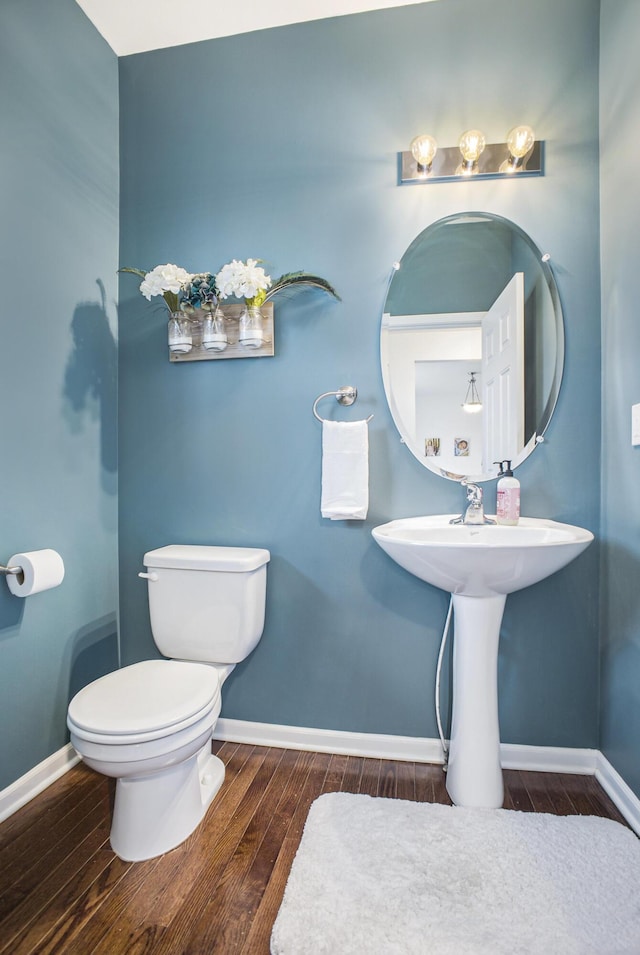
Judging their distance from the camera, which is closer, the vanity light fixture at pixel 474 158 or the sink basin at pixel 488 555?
the sink basin at pixel 488 555

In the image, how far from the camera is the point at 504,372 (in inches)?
64.2

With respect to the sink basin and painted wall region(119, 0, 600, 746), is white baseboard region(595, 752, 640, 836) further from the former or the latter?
the sink basin

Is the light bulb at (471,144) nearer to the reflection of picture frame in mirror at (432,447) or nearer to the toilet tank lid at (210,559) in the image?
the reflection of picture frame in mirror at (432,447)

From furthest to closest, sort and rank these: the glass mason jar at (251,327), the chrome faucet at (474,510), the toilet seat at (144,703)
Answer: the glass mason jar at (251,327) < the chrome faucet at (474,510) < the toilet seat at (144,703)

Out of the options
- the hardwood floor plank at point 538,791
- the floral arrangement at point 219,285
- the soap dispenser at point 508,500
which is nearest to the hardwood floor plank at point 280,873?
the hardwood floor plank at point 538,791

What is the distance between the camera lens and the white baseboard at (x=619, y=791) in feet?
4.47

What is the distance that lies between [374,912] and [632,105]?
7.42 feet

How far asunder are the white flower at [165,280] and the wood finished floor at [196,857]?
166 centimetres

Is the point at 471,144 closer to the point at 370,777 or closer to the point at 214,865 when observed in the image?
the point at 370,777

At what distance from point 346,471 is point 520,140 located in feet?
4.00

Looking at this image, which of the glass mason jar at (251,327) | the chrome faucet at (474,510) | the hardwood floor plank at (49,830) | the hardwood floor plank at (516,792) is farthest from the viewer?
the glass mason jar at (251,327)

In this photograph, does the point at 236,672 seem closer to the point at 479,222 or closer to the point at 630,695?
the point at 630,695

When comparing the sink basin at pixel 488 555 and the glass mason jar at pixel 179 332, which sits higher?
the glass mason jar at pixel 179 332

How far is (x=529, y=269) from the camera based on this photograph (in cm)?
163
